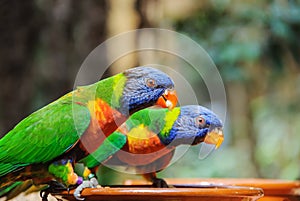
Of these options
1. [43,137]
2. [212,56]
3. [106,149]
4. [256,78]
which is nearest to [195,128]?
[106,149]

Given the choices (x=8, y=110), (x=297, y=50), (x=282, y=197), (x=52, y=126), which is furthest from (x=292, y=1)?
(x=52, y=126)

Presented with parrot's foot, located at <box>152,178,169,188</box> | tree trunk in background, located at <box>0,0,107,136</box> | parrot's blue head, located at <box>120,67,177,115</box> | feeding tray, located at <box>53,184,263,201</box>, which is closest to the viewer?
feeding tray, located at <box>53,184,263,201</box>

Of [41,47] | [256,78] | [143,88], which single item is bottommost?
[143,88]

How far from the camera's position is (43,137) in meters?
1.07

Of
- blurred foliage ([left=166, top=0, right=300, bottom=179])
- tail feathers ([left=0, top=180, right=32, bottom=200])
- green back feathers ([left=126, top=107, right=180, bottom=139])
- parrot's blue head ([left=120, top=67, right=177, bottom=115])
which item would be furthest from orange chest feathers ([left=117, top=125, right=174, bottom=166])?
blurred foliage ([left=166, top=0, right=300, bottom=179])

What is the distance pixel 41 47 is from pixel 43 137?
1.71 metres

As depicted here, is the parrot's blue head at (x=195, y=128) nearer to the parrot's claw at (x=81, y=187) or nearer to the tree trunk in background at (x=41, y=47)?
the parrot's claw at (x=81, y=187)

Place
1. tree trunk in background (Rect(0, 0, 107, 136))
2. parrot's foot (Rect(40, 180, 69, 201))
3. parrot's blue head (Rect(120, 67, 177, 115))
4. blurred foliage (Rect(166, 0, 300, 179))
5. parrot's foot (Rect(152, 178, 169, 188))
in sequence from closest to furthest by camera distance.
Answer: parrot's foot (Rect(40, 180, 69, 201)), parrot's blue head (Rect(120, 67, 177, 115)), parrot's foot (Rect(152, 178, 169, 188)), tree trunk in background (Rect(0, 0, 107, 136)), blurred foliage (Rect(166, 0, 300, 179))

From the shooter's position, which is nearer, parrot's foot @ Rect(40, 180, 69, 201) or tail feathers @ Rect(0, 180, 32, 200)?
parrot's foot @ Rect(40, 180, 69, 201)

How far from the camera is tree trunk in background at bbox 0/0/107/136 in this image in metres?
2.61

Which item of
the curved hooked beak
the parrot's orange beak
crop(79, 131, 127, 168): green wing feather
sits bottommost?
crop(79, 131, 127, 168): green wing feather

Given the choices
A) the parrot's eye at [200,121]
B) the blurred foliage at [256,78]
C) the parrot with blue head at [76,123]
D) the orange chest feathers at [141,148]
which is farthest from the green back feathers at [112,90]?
the blurred foliage at [256,78]

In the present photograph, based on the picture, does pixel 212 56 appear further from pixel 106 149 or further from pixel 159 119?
pixel 106 149

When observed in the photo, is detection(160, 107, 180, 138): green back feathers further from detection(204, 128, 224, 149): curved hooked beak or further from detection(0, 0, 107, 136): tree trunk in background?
detection(0, 0, 107, 136): tree trunk in background
